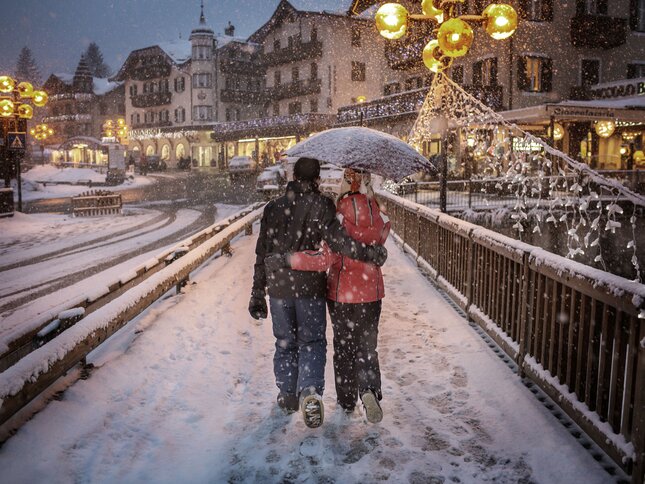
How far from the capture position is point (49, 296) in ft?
28.4

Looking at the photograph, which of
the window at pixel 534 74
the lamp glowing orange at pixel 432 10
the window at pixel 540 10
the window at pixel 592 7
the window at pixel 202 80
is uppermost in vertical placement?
the window at pixel 202 80

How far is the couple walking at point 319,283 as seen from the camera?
3.94 m

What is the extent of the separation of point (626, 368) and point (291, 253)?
7.70 feet

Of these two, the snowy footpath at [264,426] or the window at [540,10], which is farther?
the window at [540,10]

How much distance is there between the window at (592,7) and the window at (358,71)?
76.8 ft

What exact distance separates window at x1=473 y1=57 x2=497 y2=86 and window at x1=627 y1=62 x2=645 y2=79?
8.23 m

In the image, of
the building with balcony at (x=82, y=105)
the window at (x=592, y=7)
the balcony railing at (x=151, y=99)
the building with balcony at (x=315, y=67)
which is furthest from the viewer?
the building with balcony at (x=82, y=105)

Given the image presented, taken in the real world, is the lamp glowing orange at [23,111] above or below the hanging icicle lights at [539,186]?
above

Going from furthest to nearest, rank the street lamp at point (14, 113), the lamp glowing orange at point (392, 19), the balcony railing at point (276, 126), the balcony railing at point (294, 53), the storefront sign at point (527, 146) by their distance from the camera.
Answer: the balcony railing at point (294, 53) < the balcony railing at point (276, 126) < the street lamp at point (14, 113) < the lamp glowing orange at point (392, 19) < the storefront sign at point (527, 146)

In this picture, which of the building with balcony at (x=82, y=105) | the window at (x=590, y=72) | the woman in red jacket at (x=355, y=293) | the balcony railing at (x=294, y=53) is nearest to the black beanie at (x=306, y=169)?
the woman in red jacket at (x=355, y=293)

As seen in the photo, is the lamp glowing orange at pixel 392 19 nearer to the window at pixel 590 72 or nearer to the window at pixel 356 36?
the window at pixel 590 72

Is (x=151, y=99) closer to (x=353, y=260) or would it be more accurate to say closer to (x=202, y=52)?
(x=202, y=52)

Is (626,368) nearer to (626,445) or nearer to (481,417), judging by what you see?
(626,445)

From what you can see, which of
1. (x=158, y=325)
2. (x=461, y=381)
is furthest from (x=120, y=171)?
(x=461, y=381)
